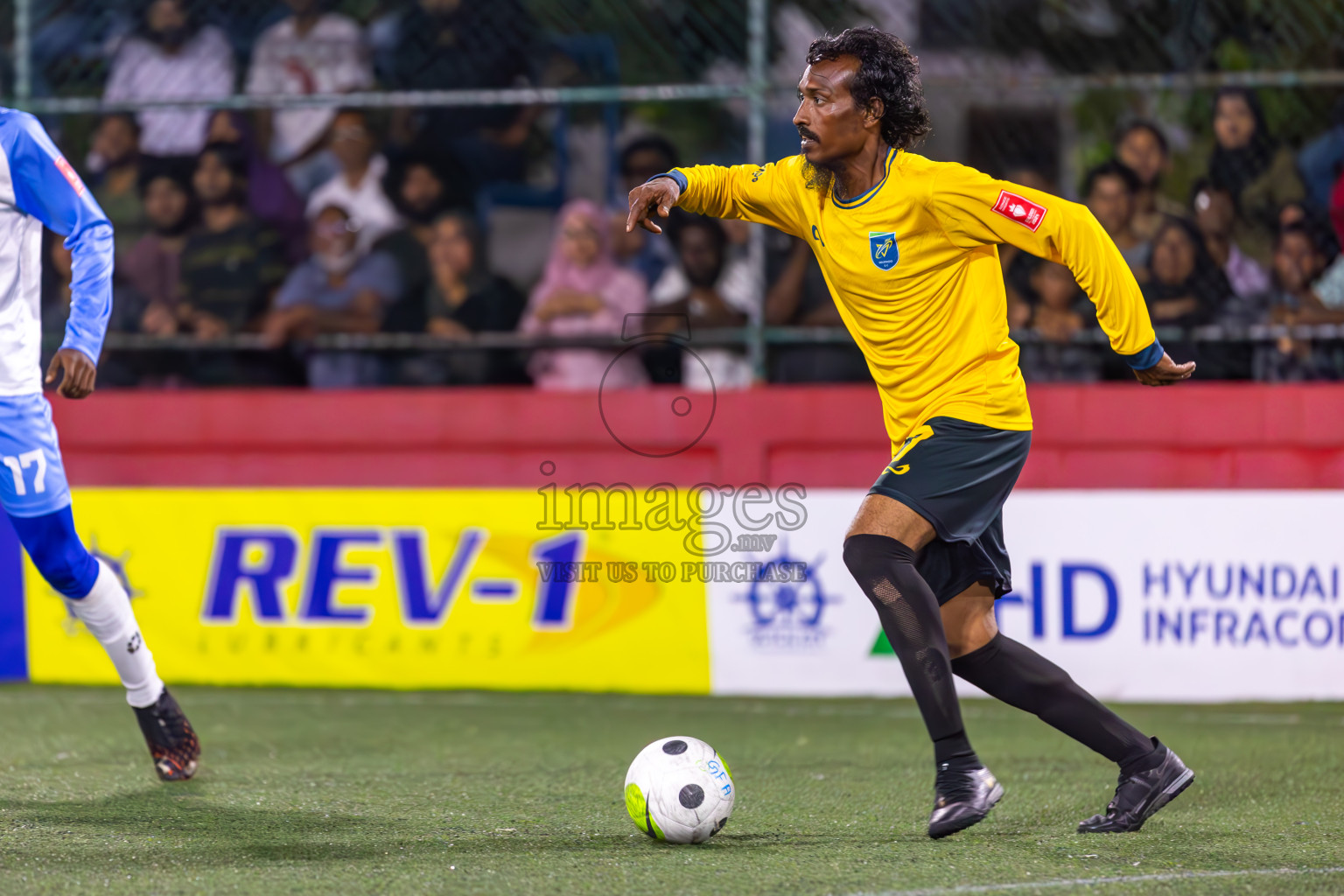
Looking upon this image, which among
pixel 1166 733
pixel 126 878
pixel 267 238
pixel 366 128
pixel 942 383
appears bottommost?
pixel 1166 733

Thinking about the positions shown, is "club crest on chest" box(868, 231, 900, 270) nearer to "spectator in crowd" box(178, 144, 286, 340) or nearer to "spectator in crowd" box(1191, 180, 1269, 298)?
"spectator in crowd" box(1191, 180, 1269, 298)

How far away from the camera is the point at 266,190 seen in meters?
8.33

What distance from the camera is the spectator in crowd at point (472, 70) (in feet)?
26.7

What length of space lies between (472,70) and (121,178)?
198 centimetres

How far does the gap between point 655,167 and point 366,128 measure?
1571 mm

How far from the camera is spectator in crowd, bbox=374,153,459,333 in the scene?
8.04 meters

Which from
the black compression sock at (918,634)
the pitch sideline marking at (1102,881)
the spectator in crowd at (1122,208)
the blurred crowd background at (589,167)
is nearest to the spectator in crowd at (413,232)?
the blurred crowd background at (589,167)

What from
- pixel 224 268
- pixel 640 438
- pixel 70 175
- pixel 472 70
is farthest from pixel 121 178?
pixel 70 175

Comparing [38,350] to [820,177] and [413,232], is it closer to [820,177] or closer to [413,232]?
[820,177]

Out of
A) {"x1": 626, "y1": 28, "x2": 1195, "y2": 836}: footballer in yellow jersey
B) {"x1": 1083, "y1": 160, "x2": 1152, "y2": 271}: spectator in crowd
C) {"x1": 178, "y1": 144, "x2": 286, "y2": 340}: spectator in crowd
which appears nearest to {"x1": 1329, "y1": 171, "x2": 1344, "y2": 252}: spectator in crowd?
{"x1": 1083, "y1": 160, "x2": 1152, "y2": 271}: spectator in crowd

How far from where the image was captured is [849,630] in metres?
6.78

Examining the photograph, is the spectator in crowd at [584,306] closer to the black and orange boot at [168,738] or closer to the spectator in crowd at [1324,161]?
the spectator in crowd at [1324,161]

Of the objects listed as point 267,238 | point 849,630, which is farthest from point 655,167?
point 849,630

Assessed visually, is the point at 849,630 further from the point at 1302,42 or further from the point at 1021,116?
the point at 1302,42
